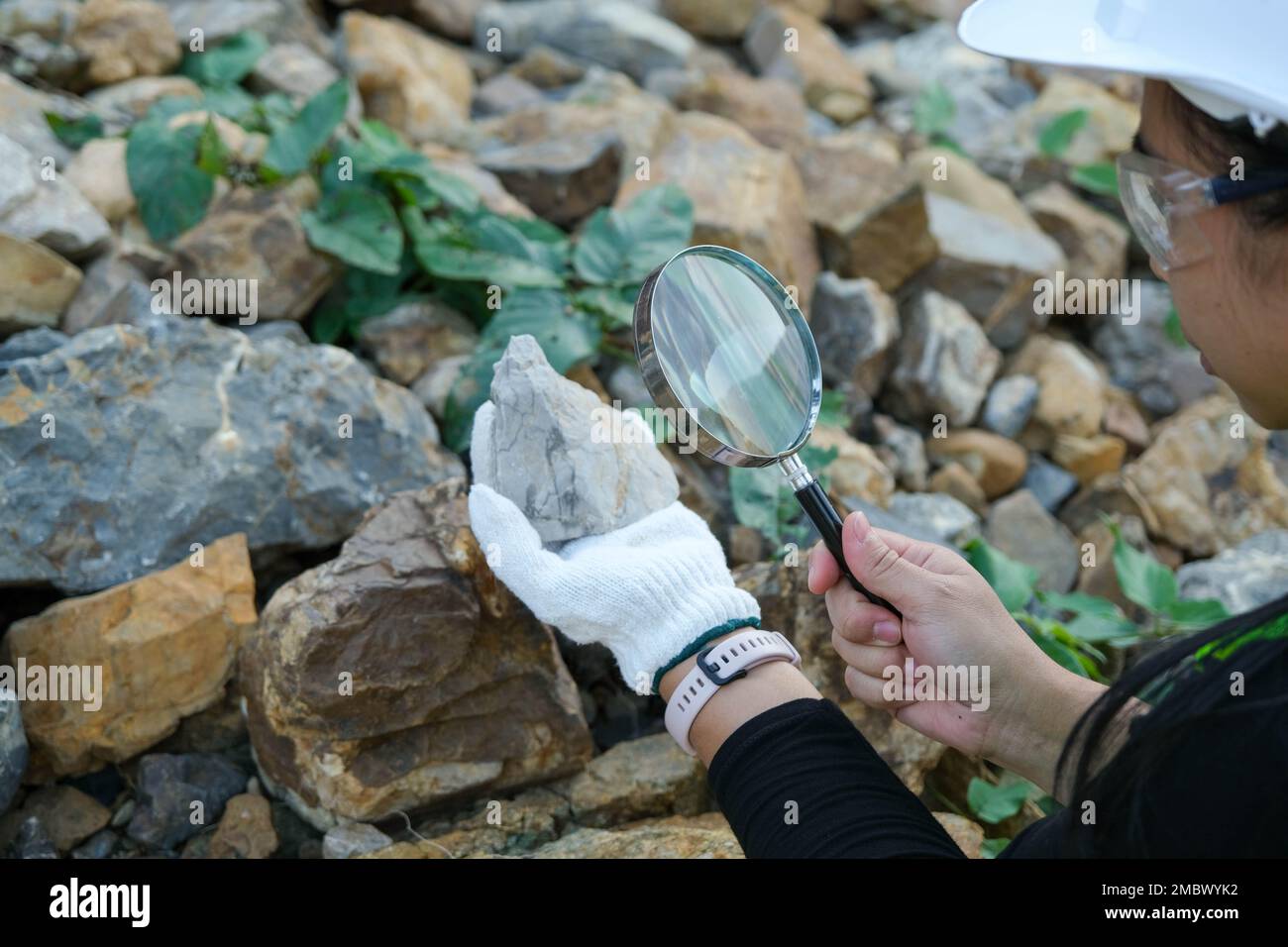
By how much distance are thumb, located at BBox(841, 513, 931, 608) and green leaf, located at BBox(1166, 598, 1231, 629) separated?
205 centimetres

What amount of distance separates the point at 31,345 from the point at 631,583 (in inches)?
79.6

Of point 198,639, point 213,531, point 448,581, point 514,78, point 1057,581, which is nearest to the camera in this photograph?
point 448,581

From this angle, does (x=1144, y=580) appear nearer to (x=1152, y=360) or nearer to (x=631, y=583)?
(x=1152, y=360)

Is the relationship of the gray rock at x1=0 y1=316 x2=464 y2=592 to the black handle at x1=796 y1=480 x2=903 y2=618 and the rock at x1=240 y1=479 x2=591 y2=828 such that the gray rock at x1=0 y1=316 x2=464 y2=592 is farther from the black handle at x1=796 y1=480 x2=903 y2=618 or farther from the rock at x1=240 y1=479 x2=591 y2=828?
the black handle at x1=796 y1=480 x2=903 y2=618

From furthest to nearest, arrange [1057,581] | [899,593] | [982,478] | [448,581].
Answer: [982,478], [1057,581], [448,581], [899,593]

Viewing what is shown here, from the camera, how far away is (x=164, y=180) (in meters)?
3.89

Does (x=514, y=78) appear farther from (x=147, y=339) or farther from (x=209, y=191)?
(x=147, y=339)

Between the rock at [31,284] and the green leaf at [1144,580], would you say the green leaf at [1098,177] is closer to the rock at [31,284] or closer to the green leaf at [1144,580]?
the green leaf at [1144,580]

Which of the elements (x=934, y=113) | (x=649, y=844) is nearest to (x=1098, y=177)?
(x=934, y=113)

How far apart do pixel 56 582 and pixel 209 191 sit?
1.60 m

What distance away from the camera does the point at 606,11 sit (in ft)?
20.7

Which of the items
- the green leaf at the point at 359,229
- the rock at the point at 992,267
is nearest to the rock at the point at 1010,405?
the rock at the point at 992,267

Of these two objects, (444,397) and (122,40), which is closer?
(444,397)

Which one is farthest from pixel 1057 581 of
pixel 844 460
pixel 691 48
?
pixel 691 48
